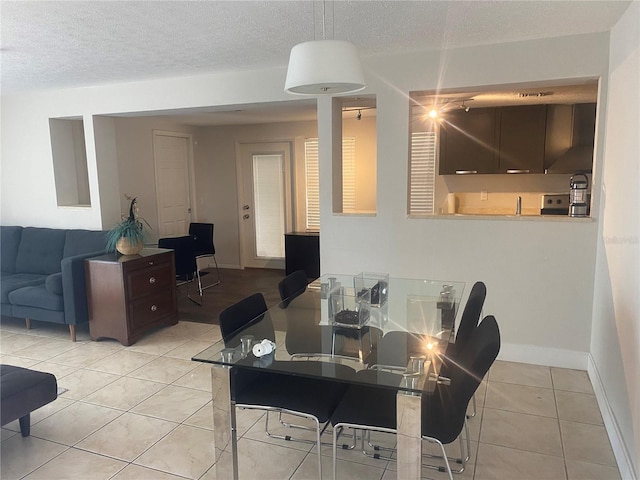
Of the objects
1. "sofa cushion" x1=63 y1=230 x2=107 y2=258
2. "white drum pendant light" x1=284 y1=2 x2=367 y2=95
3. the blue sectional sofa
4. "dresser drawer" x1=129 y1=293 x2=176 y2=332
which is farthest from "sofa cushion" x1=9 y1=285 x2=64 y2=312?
"white drum pendant light" x1=284 y1=2 x2=367 y2=95

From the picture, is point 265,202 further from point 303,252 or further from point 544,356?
point 544,356

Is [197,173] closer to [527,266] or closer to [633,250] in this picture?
[527,266]

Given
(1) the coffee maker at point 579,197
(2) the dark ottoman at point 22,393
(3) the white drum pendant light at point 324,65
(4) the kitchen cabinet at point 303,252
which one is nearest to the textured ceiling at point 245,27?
(3) the white drum pendant light at point 324,65

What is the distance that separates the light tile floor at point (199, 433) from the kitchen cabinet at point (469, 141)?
106 inches

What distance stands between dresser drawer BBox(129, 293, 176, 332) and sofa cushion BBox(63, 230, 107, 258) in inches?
32.6

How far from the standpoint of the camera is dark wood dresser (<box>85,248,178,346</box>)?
403 cm

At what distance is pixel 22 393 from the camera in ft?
8.27

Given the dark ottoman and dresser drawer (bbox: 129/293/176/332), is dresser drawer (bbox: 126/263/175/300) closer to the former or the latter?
dresser drawer (bbox: 129/293/176/332)

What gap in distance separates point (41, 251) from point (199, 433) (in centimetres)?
334

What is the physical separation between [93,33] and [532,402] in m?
3.70

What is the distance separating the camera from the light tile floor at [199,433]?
7.71 ft

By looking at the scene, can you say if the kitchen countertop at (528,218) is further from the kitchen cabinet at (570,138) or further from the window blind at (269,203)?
the window blind at (269,203)

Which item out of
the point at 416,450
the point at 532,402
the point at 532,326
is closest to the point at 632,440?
the point at 532,402

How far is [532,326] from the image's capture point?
3.56 meters
